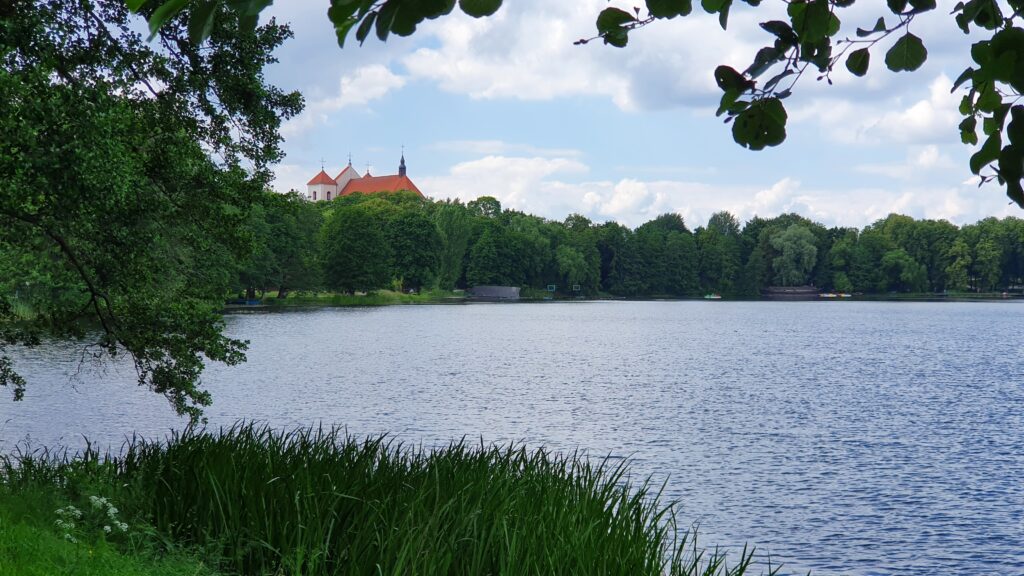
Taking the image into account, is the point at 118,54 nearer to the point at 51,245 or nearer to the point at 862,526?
the point at 51,245

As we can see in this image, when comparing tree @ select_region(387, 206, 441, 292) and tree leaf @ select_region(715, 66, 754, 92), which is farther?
tree @ select_region(387, 206, 441, 292)

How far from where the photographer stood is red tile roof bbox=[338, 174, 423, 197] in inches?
6368

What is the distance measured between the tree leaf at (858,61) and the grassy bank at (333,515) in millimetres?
4098

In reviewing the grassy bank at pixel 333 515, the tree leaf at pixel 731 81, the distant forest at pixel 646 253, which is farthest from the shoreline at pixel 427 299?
→ the tree leaf at pixel 731 81

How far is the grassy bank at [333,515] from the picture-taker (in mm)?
6074

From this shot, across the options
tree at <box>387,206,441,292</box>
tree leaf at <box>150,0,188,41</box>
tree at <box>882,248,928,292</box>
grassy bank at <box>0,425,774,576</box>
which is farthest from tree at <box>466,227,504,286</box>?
tree leaf at <box>150,0,188,41</box>

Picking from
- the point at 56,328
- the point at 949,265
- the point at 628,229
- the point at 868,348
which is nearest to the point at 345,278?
the point at 868,348

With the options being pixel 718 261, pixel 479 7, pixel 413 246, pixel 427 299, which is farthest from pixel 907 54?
pixel 718 261

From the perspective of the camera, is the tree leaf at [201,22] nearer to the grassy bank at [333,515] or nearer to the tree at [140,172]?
the grassy bank at [333,515]

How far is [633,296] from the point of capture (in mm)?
144750

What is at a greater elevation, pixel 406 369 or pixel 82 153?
pixel 82 153

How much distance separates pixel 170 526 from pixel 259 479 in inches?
35.5

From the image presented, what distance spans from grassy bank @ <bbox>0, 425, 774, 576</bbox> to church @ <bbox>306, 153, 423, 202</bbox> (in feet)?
502

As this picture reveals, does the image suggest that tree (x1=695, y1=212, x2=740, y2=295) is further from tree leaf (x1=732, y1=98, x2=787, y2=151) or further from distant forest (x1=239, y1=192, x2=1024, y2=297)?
tree leaf (x1=732, y1=98, x2=787, y2=151)
